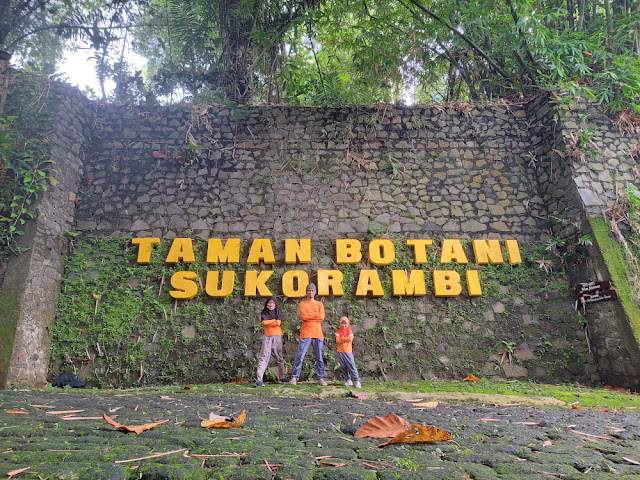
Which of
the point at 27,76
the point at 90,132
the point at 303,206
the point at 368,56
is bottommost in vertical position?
the point at 303,206

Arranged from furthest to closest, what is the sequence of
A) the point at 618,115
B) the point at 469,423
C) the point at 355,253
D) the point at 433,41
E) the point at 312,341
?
the point at 433,41, the point at 618,115, the point at 355,253, the point at 312,341, the point at 469,423

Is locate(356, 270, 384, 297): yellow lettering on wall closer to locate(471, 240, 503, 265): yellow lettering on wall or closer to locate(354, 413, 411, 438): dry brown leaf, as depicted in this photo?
locate(471, 240, 503, 265): yellow lettering on wall

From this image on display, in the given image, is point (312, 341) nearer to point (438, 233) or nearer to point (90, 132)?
point (438, 233)

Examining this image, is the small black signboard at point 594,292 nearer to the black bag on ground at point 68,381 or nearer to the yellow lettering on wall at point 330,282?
the yellow lettering on wall at point 330,282

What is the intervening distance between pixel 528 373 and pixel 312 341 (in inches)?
113

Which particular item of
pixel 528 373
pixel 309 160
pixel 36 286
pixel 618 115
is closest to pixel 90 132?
pixel 36 286

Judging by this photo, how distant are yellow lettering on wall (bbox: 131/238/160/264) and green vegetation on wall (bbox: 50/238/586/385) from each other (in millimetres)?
86

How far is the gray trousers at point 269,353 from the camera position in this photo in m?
4.83

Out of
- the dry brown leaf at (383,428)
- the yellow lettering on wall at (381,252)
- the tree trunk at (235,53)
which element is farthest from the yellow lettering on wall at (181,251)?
the dry brown leaf at (383,428)

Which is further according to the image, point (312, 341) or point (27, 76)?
point (27, 76)

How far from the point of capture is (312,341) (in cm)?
498

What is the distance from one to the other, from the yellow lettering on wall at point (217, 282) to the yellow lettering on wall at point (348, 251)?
148cm

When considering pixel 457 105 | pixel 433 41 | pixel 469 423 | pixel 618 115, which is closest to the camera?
pixel 469 423

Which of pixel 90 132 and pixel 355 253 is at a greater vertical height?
pixel 90 132
